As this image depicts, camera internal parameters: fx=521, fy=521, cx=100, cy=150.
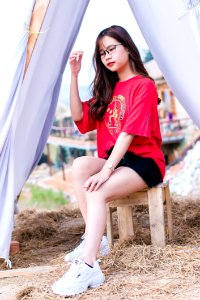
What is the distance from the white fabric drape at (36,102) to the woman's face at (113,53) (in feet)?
1.21

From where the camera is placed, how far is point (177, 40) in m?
3.14

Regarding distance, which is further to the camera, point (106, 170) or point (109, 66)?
point (109, 66)

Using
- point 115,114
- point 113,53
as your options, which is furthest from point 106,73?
point 115,114

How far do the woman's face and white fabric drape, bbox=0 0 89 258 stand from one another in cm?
37

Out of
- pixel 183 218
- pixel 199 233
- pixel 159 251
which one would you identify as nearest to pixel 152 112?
pixel 159 251

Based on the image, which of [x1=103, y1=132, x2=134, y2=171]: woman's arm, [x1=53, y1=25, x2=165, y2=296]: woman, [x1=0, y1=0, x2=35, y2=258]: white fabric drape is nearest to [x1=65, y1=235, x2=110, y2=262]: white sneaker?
[x1=53, y1=25, x2=165, y2=296]: woman

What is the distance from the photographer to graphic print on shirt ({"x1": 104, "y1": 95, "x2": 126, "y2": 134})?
296 cm

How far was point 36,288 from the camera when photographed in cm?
243

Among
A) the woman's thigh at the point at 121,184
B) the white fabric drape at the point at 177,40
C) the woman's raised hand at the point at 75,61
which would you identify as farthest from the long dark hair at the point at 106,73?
the woman's thigh at the point at 121,184

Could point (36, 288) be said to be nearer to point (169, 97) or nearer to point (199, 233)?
point (199, 233)

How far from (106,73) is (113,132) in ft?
1.25

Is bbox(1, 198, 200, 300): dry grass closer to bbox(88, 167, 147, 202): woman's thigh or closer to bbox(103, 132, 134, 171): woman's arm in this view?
bbox(88, 167, 147, 202): woman's thigh

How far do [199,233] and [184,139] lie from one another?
7028mm

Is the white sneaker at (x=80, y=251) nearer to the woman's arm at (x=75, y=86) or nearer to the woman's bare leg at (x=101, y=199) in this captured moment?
the woman's bare leg at (x=101, y=199)
